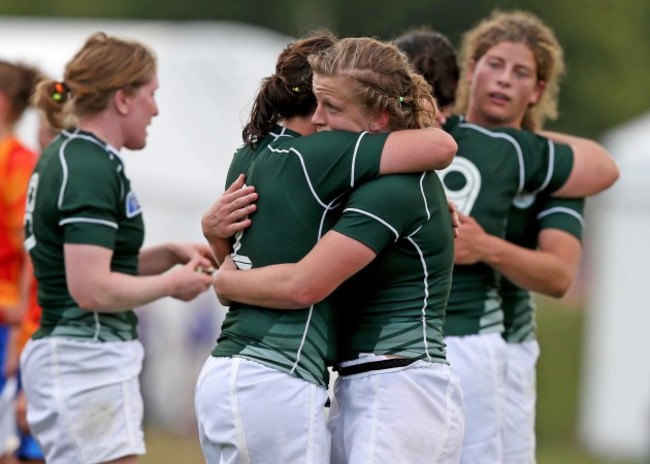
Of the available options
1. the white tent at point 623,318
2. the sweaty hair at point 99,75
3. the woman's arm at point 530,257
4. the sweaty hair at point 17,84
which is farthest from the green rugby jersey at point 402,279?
the white tent at point 623,318

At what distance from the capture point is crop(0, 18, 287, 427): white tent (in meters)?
13.8

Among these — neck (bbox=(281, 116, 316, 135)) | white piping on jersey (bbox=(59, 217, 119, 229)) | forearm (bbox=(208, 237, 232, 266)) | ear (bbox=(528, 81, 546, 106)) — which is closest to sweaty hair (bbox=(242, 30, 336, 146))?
neck (bbox=(281, 116, 316, 135))

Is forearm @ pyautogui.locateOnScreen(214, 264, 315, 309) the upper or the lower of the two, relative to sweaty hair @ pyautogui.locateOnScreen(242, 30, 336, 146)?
lower

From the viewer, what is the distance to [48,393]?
5.00 metres

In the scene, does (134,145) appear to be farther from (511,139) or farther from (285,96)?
(511,139)

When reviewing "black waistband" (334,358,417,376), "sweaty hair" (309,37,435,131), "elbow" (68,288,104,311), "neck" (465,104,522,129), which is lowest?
"black waistband" (334,358,417,376)

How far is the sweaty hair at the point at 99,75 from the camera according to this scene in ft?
16.5

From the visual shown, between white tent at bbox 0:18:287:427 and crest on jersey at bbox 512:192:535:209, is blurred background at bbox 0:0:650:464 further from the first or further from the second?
crest on jersey at bbox 512:192:535:209

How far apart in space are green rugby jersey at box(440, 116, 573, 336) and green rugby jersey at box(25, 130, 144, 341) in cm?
118

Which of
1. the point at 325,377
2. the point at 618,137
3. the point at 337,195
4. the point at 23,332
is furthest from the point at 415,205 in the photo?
the point at 618,137

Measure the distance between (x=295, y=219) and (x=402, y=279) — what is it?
366 millimetres

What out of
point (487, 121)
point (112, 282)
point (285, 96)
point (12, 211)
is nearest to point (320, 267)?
point (285, 96)

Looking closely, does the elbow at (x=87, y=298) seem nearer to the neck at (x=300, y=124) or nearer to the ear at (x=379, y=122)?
the neck at (x=300, y=124)

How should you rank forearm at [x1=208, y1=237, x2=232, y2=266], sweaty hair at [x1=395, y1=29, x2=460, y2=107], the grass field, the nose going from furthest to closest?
the grass field
the nose
sweaty hair at [x1=395, y1=29, x2=460, y2=107]
forearm at [x1=208, y1=237, x2=232, y2=266]
